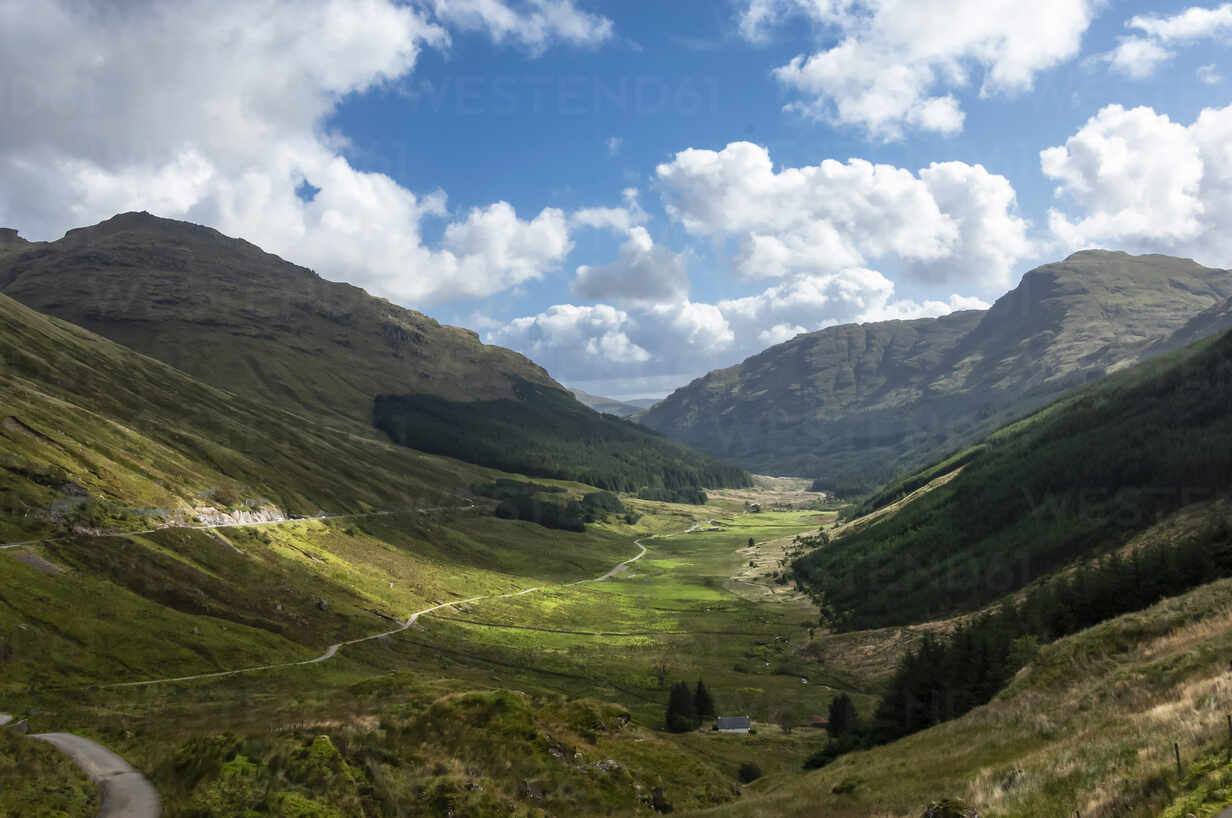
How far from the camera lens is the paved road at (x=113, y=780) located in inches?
1084

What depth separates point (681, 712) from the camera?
106875 millimetres

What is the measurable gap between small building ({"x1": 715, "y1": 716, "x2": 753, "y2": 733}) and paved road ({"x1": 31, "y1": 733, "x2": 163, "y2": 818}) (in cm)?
8393

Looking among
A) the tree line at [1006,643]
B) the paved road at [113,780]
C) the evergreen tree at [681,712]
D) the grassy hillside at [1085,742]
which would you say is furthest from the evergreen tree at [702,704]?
the paved road at [113,780]

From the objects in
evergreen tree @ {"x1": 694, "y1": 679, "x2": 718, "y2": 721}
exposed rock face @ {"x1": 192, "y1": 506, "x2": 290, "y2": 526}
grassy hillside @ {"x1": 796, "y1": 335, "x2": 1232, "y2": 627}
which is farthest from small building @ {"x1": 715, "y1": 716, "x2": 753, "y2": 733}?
exposed rock face @ {"x1": 192, "y1": 506, "x2": 290, "y2": 526}

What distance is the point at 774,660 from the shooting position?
6009 inches

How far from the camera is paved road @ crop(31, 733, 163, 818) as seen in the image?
90.3ft

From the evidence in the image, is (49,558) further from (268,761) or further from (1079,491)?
(1079,491)

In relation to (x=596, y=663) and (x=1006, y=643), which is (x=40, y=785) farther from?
(x=596, y=663)

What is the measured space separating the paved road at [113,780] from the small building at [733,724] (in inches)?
3304

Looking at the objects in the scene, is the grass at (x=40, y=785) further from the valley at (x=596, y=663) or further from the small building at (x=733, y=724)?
the small building at (x=733, y=724)

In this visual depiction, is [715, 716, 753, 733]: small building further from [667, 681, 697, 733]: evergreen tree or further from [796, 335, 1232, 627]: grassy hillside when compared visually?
[796, 335, 1232, 627]: grassy hillside

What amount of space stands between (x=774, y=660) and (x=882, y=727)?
87881mm

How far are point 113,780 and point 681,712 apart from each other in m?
88.3

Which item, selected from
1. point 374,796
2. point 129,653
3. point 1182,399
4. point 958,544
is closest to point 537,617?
point 129,653
